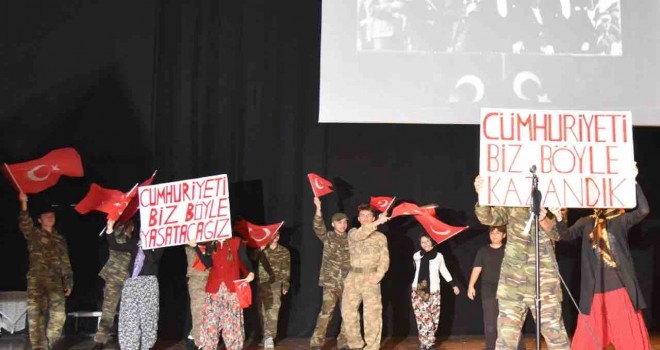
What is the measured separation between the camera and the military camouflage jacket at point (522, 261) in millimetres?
5906

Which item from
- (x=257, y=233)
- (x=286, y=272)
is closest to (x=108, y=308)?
(x=257, y=233)

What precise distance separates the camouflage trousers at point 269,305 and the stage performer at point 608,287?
12.1ft

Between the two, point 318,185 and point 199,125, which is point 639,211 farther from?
point 199,125

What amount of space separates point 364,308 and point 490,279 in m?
1.38

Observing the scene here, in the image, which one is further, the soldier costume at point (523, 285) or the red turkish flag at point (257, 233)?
the red turkish flag at point (257, 233)

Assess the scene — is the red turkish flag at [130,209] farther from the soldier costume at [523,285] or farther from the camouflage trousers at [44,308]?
the soldier costume at [523,285]

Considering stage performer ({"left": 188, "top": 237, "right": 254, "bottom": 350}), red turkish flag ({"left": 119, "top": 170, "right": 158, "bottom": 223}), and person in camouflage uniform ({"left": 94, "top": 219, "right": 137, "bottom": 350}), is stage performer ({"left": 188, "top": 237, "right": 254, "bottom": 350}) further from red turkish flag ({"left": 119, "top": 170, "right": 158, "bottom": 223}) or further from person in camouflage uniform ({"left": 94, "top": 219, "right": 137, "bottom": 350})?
red turkish flag ({"left": 119, "top": 170, "right": 158, "bottom": 223})

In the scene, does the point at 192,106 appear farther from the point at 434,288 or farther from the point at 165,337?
the point at 434,288

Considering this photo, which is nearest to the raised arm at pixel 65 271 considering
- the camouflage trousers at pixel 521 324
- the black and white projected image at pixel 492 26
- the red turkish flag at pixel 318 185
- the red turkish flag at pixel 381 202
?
the red turkish flag at pixel 318 185

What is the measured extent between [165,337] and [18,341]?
1.67 m

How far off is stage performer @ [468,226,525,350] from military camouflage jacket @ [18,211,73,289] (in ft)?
14.1

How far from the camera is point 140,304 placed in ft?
25.3

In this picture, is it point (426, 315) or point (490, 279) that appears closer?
point (490, 279)

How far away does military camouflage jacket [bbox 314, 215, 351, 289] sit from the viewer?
8.82 m
